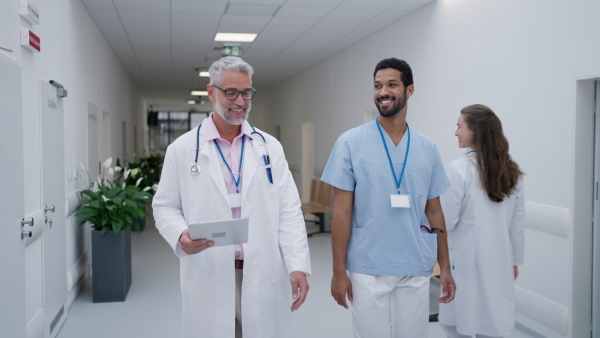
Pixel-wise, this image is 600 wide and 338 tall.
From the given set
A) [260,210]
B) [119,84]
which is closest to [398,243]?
[260,210]

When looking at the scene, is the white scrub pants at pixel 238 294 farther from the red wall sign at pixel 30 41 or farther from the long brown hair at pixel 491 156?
the red wall sign at pixel 30 41

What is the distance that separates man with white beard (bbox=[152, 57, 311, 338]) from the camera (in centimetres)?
214

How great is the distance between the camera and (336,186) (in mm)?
2344

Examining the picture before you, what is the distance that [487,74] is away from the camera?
4816mm

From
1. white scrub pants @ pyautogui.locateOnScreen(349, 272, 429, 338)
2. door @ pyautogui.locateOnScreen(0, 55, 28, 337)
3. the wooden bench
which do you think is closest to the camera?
white scrub pants @ pyautogui.locateOnScreen(349, 272, 429, 338)

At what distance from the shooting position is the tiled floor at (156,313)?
4.25 meters

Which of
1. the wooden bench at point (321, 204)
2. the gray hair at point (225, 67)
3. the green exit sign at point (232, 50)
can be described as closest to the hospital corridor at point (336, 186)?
the gray hair at point (225, 67)

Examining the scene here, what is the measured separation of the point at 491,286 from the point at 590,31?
6.21ft

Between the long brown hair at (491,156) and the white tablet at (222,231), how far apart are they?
1.58 m

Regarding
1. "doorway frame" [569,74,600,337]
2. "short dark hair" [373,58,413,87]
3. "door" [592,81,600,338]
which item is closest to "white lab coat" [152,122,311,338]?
"short dark hair" [373,58,413,87]

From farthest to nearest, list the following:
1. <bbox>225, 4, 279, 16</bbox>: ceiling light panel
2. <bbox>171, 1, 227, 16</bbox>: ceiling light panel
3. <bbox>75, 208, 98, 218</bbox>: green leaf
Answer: <bbox>225, 4, 279, 16</bbox>: ceiling light panel → <bbox>171, 1, 227, 16</bbox>: ceiling light panel → <bbox>75, 208, 98, 218</bbox>: green leaf

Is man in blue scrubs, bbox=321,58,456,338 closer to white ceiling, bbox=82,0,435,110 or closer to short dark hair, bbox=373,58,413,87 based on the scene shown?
short dark hair, bbox=373,58,413,87

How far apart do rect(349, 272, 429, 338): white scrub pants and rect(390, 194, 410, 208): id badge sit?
0.31 meters

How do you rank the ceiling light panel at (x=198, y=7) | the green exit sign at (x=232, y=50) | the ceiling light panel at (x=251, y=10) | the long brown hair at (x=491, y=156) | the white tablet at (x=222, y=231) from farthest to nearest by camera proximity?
the green exit sign at (x=232, y=50) < the ceiling light panel at (x=251, y=10) < the ceiling light panel at (x=198, y=7) < the long brown hair at (x=491, y=156) < the white tablet at (x=222, y=231)
